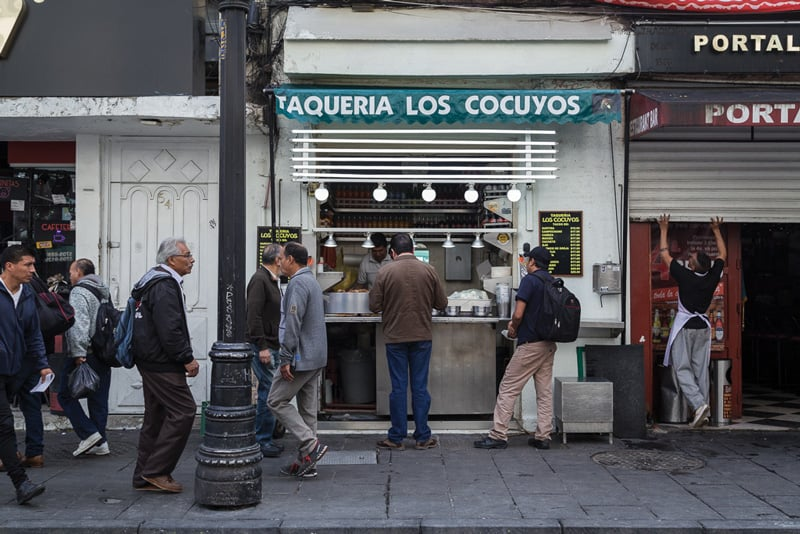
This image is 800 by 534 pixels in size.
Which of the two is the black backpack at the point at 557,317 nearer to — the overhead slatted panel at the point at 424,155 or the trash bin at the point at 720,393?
the overhead slatted panel at the point at 424,155

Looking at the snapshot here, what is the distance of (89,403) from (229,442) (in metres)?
2.33

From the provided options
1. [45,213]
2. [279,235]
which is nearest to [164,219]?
[279,235]

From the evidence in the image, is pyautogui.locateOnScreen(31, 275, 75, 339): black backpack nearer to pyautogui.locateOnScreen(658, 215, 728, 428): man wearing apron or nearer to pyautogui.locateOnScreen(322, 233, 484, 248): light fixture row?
pyautogui.locateOnScreen(322, 233, 484, 248): light fixture row

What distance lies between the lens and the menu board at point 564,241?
336 inches

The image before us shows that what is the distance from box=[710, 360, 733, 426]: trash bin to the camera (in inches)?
350

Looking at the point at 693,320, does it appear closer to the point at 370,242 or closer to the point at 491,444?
the point at 491,444

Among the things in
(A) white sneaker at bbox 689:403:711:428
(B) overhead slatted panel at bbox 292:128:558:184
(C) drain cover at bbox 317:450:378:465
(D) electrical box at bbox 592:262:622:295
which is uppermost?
(B) overhead slatted panel at bbox 292:128:558:184

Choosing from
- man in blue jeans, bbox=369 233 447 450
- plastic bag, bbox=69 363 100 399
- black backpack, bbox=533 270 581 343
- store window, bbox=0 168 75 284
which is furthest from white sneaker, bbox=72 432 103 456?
black backpack, bbox=533 270 581 343

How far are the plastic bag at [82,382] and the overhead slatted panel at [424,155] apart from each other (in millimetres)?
2776

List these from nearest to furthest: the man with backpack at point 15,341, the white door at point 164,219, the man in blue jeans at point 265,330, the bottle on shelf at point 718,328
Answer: the man with backpack at point 15,341, the man in blue jeans at point 265,330, the white door at point 164,219, the bottle on shelf at point 718,328

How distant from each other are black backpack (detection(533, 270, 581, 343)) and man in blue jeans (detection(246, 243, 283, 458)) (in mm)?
2507

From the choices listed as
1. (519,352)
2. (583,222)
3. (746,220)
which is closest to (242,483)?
(519,352)

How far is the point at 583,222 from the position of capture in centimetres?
857

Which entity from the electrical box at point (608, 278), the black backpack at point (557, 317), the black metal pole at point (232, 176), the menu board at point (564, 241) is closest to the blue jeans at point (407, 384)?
the black backpack at point (557, 317)
